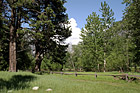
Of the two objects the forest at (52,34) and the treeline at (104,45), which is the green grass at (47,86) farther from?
the treeline at (104,45)

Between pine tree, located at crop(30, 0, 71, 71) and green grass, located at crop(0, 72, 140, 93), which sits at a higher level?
pine tree, located at crop(30, 0, 71, 71)

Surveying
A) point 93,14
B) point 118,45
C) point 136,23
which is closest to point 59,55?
point 136,23

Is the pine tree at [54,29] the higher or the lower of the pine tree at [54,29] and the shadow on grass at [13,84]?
the higher

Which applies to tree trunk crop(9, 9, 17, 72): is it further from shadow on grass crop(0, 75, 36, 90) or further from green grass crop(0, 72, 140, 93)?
shadow on grass crop(0, 75, 36, 90)

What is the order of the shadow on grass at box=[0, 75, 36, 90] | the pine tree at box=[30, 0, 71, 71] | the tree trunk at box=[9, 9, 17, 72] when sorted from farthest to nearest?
the pine tree at box=[30, 0, 71, 71] < the tree trunk at box=[9, 9, 17, 72] < the shadow on grass at box=[0, 75, 36, 90]

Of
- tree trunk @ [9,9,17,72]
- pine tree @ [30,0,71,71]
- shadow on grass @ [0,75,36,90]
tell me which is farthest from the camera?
pine tree @ [30,0,71,71]

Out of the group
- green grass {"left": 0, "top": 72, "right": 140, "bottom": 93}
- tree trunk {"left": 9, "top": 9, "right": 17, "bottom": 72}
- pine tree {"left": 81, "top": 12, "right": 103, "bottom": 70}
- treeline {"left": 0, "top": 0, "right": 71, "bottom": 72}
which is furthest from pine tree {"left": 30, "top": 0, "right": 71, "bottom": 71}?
pine tree {"left": 81, "top": 12, "right": 103, "bottom": 70}

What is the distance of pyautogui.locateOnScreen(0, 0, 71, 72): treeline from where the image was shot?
17.0 metres

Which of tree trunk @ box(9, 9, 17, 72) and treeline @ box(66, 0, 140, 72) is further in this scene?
treeline @ box(66, 0, 140, 72)

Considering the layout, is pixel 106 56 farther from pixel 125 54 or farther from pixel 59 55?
pixel 59 55

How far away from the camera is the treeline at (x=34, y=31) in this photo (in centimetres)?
1702

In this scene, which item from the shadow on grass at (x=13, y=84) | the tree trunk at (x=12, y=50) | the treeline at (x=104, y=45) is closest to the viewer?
the shadow on grass at (x=13, y=84)

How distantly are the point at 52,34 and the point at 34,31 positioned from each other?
123 inches

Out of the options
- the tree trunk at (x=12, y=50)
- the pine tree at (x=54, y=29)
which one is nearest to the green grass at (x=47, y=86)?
the tree trunk at (x=12, y=50)
